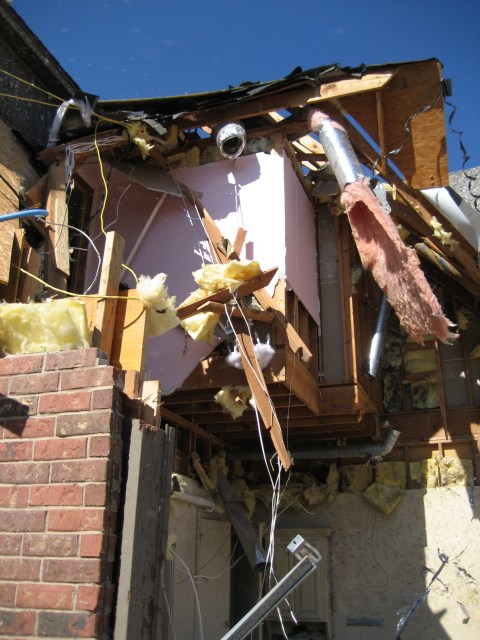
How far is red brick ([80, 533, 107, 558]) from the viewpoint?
3373 mm

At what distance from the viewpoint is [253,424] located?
9.38m

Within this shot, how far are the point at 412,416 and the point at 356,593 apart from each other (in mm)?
2894

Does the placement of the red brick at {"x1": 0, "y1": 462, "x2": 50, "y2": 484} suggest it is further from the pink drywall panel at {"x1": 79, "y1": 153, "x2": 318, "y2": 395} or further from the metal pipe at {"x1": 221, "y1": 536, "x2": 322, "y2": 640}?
the pink drywall panel at {"x1": 79, "y1": 153, "x2": 318, "y2": 395}

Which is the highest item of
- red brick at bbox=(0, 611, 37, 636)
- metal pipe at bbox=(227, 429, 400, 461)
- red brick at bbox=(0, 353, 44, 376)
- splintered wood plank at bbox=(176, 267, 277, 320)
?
splintered wood plank at bbox=(176, 267, 277, 320)

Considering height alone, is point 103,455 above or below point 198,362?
below

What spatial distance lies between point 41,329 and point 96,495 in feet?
4.44

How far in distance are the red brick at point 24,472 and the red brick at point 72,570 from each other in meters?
0.44

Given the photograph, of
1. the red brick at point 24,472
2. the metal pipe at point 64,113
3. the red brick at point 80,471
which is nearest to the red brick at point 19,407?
the red brick at point 24,472

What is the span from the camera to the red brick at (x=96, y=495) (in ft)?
11.4

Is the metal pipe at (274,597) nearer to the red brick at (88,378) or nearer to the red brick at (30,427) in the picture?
the red brick at (88,378)

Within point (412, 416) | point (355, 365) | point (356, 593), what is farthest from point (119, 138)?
point (356, 593)

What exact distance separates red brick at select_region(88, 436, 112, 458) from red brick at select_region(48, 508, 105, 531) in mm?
292

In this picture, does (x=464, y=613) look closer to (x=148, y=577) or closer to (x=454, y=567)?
(x=454, y=567)

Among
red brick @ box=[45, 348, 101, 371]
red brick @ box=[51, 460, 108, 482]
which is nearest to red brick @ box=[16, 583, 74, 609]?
red brick @ box=[51, 460, 108, 482]
